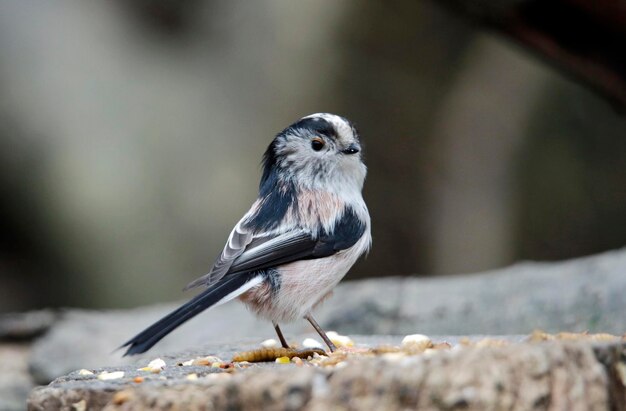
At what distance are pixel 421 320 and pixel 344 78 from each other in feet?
14.2

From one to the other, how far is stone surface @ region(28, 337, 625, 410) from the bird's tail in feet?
1.76

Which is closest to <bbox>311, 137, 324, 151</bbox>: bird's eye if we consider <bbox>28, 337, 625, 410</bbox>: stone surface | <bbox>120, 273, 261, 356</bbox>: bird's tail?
<bbox>120, 273, 261, 356</bbox>: bird's tail

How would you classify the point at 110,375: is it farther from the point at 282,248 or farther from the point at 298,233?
the point at 298,233

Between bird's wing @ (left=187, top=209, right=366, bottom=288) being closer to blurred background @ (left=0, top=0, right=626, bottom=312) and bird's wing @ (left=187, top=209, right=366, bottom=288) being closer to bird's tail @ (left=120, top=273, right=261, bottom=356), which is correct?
bird's tail @ (left=120, top=273, right=261, bottom=356)

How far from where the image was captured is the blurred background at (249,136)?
8008 millimetres

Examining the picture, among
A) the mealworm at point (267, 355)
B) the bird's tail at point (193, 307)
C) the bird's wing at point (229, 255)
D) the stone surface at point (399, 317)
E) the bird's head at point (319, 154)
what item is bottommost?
the stone surface at point (399, 317)

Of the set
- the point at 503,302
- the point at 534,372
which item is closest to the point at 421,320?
the point at 503,302

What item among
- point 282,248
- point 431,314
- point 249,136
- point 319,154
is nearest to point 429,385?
point 282,248

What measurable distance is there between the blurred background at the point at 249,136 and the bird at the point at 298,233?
14.6 ft

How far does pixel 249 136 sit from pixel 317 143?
15.5 ft

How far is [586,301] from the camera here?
4.30m

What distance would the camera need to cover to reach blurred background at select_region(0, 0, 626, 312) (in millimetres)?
8008

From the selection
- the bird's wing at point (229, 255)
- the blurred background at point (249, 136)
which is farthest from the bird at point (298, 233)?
the blurred background at point (249, 136)

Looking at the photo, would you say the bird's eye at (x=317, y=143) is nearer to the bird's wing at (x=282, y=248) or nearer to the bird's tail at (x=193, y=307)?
the bird's wing at (x=282, y=248)
